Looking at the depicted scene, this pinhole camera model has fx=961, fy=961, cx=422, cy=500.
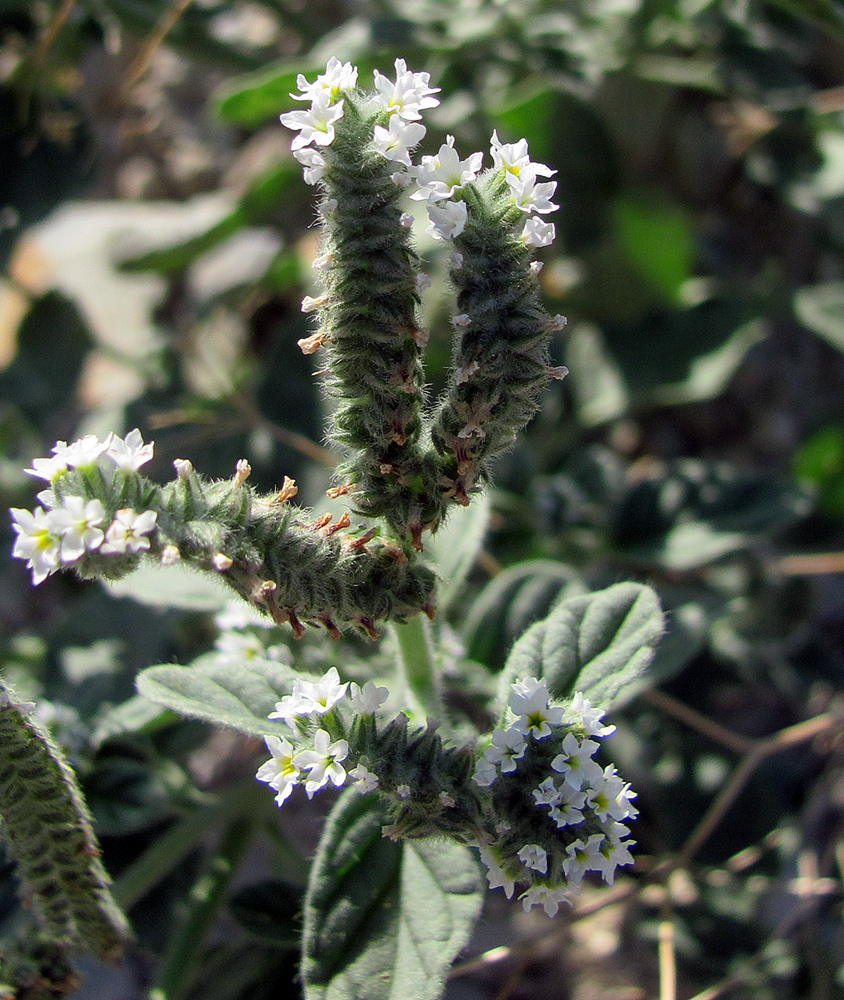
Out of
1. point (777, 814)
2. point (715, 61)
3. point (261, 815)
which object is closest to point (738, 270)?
point (715, 61)

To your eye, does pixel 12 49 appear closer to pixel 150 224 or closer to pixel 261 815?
pixel 150 224

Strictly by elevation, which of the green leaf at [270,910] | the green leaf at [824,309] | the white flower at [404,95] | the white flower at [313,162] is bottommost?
the green leaf at [270,910]

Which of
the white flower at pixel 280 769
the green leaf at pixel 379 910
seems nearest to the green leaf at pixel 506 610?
the green leaf at pixel 379 910

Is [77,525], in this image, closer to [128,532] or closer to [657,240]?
[128,532]

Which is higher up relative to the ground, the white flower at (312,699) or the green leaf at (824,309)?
the green leaf at (824,309)

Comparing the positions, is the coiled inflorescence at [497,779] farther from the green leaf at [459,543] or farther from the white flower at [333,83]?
the white flower at [333,83]

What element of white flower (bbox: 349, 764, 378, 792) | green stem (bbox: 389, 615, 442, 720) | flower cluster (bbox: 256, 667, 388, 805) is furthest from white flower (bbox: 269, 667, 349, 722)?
green stem (bbox: 389, 615, 442, 720)
